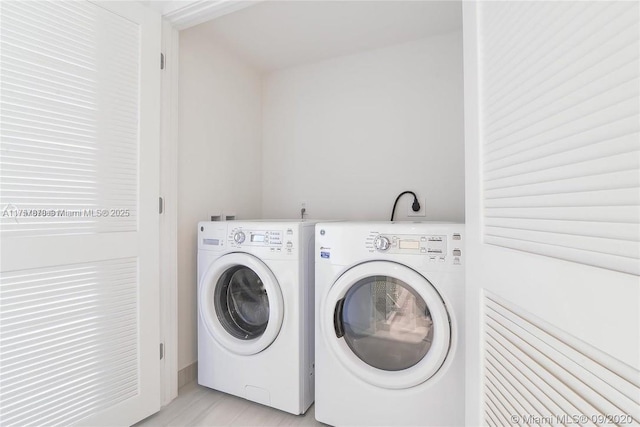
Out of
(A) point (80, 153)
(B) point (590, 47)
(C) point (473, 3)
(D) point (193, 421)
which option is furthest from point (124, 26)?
(D) point (193, 421)

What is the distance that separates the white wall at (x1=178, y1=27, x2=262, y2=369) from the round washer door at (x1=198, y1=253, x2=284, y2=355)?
9.5 inches

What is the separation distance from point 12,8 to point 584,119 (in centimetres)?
175

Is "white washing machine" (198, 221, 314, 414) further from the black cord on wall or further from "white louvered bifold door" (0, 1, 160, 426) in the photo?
the black cord on wall

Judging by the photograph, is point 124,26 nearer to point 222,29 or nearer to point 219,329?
point 222,29

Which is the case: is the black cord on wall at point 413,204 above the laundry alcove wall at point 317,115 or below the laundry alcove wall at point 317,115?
below

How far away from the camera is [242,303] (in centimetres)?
177

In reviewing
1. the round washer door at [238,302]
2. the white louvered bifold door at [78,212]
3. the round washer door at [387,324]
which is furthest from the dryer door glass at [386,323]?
the white louvered bifold door at [78,212]

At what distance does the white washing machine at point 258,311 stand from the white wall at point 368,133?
0.83 metres

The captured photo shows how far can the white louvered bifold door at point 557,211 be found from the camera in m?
0.46

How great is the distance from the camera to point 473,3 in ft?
3.10

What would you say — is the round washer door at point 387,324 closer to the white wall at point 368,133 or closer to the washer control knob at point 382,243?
the washer control knob at point 382,243

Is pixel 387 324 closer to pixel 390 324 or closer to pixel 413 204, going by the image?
pixel 390 324

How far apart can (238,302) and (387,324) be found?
889 mm

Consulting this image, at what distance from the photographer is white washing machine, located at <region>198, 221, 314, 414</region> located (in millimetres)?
1517
